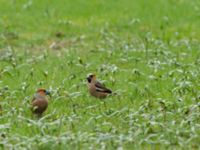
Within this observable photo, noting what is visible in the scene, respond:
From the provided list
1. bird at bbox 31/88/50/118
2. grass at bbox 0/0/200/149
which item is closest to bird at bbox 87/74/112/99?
grass at bbox 0/0/200/149

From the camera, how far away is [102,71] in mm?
13234

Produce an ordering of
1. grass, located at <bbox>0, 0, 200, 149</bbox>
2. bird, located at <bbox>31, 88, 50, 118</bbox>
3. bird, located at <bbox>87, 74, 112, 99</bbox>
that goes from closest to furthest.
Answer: grass, located at <bbox>0, 0, 200, 149</bbox>, bird, located at <bbox>31, 88, 50, 118</bbox>, bird, located at <bbox>87, 74, 112, 99</bbox>

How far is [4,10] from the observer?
20.1 metres

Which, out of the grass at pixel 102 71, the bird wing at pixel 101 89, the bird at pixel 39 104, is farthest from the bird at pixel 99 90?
the bird at pixel 39 104

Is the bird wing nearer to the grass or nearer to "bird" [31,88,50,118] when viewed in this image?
the grass

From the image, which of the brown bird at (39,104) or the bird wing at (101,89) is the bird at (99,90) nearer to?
the bird wing at (101,89)

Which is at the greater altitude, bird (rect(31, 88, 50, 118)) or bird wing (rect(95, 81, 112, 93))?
bird wing (rect(95, 81, 112, 93))

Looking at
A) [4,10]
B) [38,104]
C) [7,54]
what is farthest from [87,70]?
[4,10]

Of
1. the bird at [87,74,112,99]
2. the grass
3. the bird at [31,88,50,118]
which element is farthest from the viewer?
the bird at [87,74,112,99]

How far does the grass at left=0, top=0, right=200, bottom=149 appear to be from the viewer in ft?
29.6

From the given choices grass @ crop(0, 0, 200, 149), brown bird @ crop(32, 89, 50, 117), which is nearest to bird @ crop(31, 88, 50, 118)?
brown bird @ crop(32, 89, 50, 117)

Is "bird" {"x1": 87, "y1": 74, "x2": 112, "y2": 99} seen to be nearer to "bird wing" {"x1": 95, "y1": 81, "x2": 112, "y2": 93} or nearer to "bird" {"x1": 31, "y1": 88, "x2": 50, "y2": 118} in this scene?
"bird wing" {"x1": 95, "y1": 81, "x2": 112, "y2": 93}

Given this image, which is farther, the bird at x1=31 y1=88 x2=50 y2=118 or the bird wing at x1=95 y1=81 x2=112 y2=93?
the bird wing at x1=95 y1=81 x2=112 y2=93

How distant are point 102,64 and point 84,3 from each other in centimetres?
662
